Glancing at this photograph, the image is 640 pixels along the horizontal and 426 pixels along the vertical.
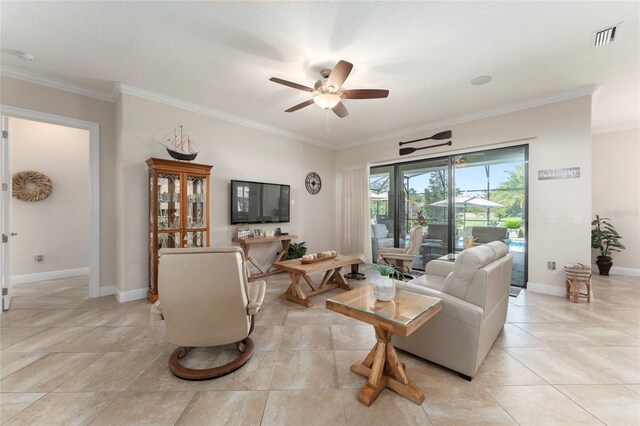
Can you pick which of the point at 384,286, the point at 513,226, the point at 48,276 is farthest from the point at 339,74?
the point at 48,276

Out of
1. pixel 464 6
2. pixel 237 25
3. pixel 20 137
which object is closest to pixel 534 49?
pixel 464 6

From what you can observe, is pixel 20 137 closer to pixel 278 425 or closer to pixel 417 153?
pixel 278 425

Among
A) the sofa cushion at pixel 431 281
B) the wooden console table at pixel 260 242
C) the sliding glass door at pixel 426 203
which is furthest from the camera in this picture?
the sliding glass door at pixel 426 203

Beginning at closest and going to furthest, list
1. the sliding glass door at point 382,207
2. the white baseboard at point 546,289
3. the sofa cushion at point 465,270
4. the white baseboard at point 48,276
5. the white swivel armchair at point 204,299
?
the white swivel armchair at point 204,299
the sofa cushion at point 465,270
the white baseboard at point 546,289
the white baseboard at point 48,276
the sliding glass door at point 382,207

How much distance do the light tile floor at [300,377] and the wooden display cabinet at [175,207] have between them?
96 cm

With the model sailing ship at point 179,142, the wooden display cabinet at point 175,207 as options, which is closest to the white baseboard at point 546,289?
the wooden display cabinet at point 175,207

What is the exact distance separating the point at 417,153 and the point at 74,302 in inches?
235

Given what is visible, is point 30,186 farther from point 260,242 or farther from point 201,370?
point 201,370

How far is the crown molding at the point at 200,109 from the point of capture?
331cm

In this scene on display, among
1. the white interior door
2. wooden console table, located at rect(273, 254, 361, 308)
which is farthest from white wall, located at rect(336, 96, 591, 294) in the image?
the white interior door

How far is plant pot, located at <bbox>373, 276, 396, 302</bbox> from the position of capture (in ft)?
5.96

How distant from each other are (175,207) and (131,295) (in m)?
1.31

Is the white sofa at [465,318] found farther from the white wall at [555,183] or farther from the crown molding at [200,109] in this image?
the crown molding at [200,109]

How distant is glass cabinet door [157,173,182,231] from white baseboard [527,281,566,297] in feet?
17.5
